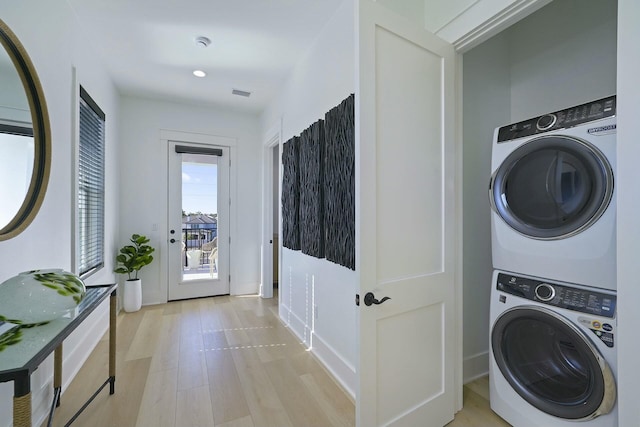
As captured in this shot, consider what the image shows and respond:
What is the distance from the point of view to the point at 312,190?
2.50 meters

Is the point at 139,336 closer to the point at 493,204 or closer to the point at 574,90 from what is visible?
the point at 493,204

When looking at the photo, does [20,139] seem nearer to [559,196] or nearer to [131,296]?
[131,296]

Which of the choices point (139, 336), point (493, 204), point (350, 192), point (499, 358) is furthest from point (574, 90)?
point (139, 336)

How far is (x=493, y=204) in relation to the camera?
1714 millimetres

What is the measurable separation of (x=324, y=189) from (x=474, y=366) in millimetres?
1779

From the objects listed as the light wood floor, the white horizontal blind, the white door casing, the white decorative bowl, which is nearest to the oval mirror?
the white decorative bowl

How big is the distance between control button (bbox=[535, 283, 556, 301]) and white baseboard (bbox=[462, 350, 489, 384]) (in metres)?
0.91

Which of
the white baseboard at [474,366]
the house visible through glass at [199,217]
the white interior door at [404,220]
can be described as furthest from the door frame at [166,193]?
the white interior door at [404,220]

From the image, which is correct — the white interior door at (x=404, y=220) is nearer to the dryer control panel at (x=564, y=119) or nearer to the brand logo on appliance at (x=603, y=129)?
the dryer control panel at (x=564, y=119)

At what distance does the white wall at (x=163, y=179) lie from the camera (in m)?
3.71

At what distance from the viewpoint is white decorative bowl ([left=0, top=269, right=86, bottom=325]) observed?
3.70 feet

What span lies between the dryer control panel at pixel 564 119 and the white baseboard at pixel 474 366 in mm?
1597

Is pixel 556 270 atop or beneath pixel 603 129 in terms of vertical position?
beneath

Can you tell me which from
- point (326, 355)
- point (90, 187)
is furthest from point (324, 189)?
point (90, 187)
